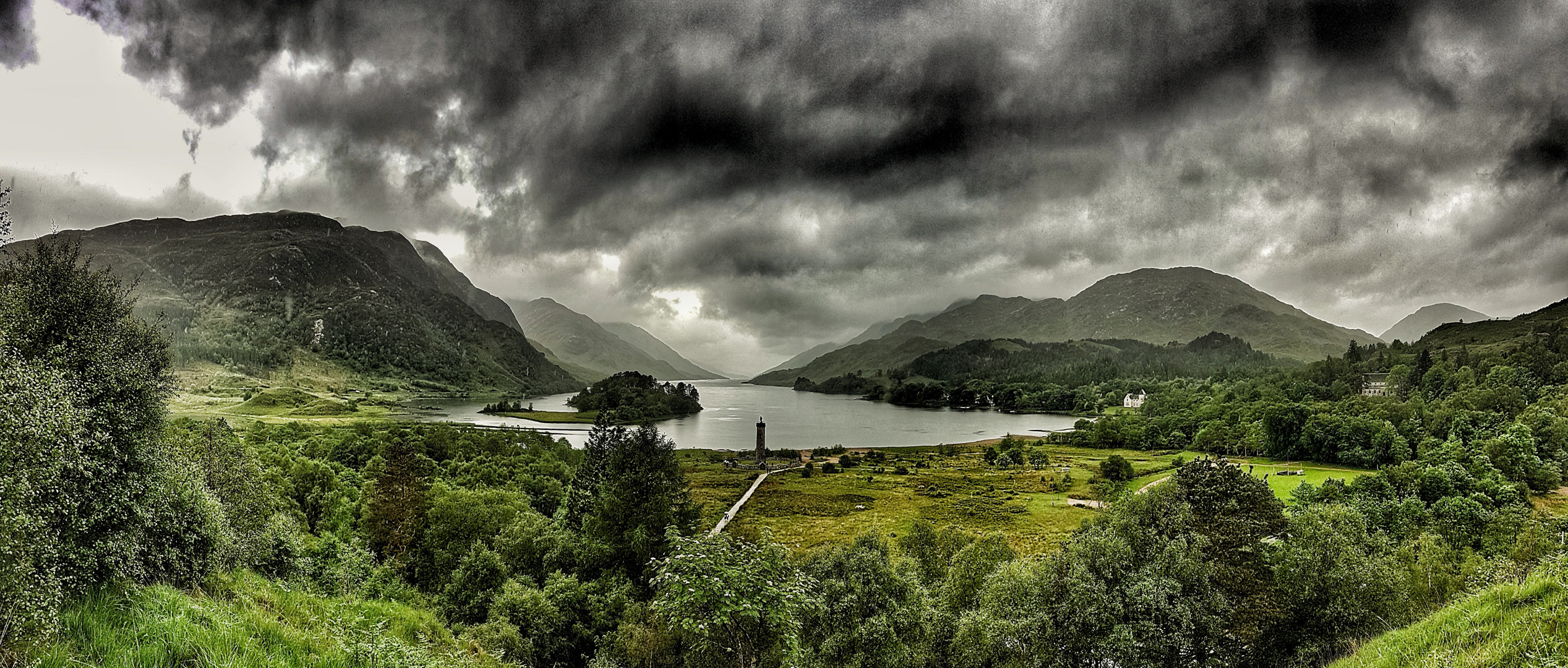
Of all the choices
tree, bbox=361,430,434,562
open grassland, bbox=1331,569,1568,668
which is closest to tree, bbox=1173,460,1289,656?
open grassland, bbox=1331,569,1568,668

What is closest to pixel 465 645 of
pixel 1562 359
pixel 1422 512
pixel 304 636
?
pixel 304 636

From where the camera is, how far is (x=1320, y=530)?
77.5 feet

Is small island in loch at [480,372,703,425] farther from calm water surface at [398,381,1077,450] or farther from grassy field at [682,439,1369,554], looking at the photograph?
grassy field at [682,439,1369,554]

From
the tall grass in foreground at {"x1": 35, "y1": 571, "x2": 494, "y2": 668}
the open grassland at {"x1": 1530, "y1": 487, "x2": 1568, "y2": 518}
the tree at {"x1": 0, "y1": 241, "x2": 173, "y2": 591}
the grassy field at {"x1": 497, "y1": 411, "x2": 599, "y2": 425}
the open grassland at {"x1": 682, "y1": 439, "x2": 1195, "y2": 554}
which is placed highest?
the tree at {"x1": 0, "y1": 241, "x2": 173, "y2": 591}

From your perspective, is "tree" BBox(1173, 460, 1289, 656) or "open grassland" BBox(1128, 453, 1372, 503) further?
"open grassland" BBox(1128, 453, 1372, 503)

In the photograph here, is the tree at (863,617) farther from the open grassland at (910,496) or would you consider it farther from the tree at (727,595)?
the open grassland at (910,496)

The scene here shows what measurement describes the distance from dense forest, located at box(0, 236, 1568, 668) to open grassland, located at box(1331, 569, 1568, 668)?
41cm

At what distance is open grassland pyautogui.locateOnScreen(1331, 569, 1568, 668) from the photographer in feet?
23.6

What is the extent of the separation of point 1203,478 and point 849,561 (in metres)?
20.2

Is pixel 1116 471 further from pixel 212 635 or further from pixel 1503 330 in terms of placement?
pixel 1503 330

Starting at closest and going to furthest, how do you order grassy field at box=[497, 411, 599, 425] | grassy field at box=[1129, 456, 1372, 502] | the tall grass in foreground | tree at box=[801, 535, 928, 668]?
the tall grass in foreground < tree at box=[801, 535, 928, 668] < grassy field at box=[1129, 456, 1372, 502] < grassy field at box=[497, 411, 599, 425]

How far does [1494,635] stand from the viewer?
800 centimetres

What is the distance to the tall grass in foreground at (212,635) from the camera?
6.93 metres

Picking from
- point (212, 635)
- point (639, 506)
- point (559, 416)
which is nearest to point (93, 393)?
point (212, 635)
